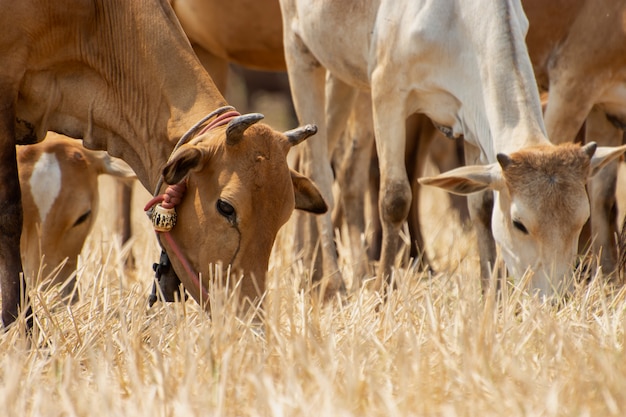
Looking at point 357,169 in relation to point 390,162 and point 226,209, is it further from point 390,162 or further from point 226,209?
point 226,209

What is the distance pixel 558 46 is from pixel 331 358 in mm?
3548

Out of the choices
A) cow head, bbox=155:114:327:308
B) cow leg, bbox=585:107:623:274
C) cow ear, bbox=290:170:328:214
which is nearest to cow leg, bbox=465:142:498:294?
cow leg, bbox=585:107:623:274

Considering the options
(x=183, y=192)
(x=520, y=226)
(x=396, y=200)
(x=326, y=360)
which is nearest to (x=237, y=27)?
(x=396, y=200)

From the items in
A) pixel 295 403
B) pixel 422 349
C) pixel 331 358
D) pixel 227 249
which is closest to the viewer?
pixel 295 403

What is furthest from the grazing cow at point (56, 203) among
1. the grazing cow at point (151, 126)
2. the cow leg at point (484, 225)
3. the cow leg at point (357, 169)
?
the cow leg at point (357, 169)

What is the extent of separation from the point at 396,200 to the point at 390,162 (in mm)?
205

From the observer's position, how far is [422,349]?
4297 mm

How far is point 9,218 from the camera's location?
5043 millimetres

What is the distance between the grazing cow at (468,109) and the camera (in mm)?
5398

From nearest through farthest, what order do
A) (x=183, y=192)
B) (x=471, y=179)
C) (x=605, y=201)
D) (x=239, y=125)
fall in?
(x=239, y=125)
(x=183, y=192)
(x=471, y=179)
(x=605, y=201)

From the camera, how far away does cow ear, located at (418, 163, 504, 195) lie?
563 centimetres

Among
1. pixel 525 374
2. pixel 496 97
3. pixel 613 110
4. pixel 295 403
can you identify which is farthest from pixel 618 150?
pixel 295 403

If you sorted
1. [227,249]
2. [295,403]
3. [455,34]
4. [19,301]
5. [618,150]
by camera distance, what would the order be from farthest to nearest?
[455,34] < [618,150] < [19,301] < [227,249] < [295,403]

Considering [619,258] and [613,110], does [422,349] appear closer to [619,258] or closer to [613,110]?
[619,258]
